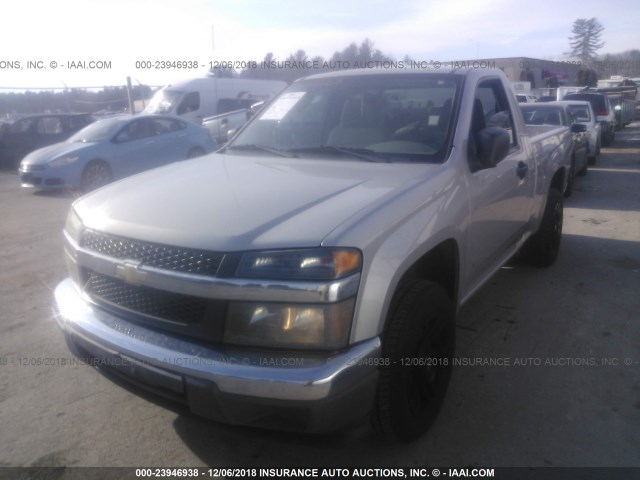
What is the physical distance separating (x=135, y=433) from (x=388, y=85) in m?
2.59

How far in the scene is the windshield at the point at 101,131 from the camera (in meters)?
10.8

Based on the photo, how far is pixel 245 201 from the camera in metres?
2.53

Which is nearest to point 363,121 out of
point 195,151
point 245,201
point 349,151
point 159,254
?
point 349,151

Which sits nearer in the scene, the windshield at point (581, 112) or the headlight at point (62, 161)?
the headlight at point (62, 161)

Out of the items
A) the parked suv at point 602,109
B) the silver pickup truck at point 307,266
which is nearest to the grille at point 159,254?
the silver pickup truck at point 307,266

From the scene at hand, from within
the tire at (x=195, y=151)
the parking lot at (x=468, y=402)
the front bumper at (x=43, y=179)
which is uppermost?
the tire at (x=195, y=151)

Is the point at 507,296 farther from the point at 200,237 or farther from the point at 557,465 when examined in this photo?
the point at 200,237

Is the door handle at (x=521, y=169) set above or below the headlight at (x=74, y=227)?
above

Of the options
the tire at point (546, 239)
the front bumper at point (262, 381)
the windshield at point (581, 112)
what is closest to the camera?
the front bumper at point (262, 381)

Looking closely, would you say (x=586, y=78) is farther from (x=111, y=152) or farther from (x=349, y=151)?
(x=349, y=151)

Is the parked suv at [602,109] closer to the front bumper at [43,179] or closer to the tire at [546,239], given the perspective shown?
the tire at [546,239]

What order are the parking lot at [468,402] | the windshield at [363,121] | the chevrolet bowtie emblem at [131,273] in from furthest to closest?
the windshield at [363,121] → the parking lot at [468,402] → the chevrolet bowtie emblem at [131,273]

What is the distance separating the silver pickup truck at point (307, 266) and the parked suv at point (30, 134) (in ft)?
42.7

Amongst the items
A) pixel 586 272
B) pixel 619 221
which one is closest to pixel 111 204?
pixel 586 272
